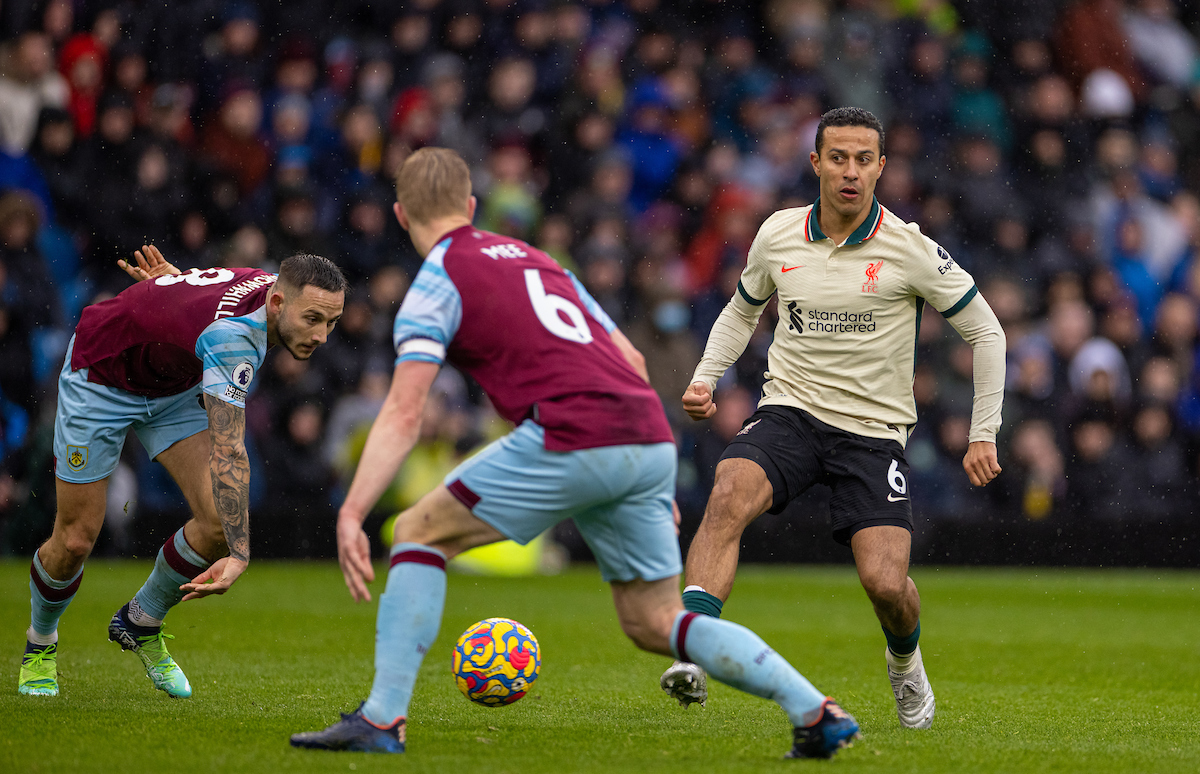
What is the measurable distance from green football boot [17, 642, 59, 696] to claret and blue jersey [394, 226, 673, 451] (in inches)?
118

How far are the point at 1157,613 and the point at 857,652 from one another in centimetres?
402

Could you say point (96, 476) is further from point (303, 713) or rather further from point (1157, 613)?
point (1157, 613)

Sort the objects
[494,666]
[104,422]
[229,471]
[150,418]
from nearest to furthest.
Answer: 1. [494,666]
2. [229,471]
3. [104,422]
4. [150,418]

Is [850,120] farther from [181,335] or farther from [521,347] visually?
[181,335]

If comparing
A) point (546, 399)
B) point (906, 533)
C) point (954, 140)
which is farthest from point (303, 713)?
point (954, 140)

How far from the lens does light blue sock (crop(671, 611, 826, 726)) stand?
4801 millimetres

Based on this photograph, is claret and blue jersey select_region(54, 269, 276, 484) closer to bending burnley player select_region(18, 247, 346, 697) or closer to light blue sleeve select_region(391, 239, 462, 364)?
bending burnley player select_region(18, 247, 346, 697)

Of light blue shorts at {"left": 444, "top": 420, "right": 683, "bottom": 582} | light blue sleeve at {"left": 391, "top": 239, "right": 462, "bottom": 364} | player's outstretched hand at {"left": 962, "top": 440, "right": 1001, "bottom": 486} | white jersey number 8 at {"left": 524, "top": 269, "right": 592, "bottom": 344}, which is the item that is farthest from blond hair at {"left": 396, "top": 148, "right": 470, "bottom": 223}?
player's outstretched hand at {"left": 962, "top": 440, "right": 1001, "bottom": 486}

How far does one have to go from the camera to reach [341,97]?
52.0ft

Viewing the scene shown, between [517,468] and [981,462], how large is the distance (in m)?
2.44

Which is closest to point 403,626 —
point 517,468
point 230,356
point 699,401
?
point 517,468

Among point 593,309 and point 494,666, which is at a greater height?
point 593,309


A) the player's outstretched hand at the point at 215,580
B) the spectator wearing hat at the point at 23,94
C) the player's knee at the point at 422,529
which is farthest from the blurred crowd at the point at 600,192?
the player's knee at the point at 422,529

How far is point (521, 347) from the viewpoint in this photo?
4875mm
